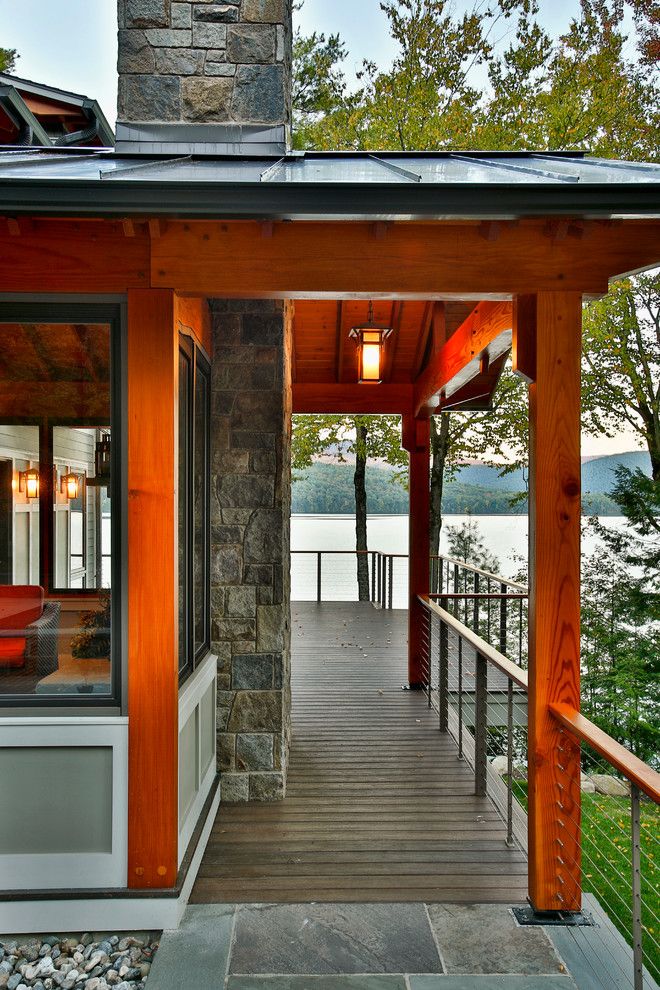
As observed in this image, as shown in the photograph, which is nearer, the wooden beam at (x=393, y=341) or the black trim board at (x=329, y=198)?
the black trim board at (x=329, y=198)

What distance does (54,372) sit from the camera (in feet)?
10.2

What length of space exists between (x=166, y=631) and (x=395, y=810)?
2.04 m

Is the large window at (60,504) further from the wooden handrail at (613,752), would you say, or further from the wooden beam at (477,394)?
the wooden beam at (477,394)

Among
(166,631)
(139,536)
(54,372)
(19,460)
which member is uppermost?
(54,372)

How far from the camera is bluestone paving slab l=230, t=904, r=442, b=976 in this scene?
2826mm

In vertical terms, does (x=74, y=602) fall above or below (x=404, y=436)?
below

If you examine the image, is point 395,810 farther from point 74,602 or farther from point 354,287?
point 354,287

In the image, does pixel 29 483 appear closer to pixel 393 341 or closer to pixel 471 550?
pixel 393 341

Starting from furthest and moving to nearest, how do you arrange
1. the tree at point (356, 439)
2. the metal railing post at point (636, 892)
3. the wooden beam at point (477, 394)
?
the tree at point (356, 439)
the wooden beam at point (477, 394)
the metal railing post at point (636, 892)

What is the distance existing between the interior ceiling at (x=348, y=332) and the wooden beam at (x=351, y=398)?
0.09m

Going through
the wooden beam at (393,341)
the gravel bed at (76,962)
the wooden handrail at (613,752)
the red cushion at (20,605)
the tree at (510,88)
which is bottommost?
the gravel bed at (76,962)

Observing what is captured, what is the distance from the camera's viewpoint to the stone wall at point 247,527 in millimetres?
4344

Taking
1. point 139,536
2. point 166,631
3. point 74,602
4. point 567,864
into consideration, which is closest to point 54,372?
point 139,536

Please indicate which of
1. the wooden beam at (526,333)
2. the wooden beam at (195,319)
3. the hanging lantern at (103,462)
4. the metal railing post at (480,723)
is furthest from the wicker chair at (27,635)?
the metal railing post at (480,723)
